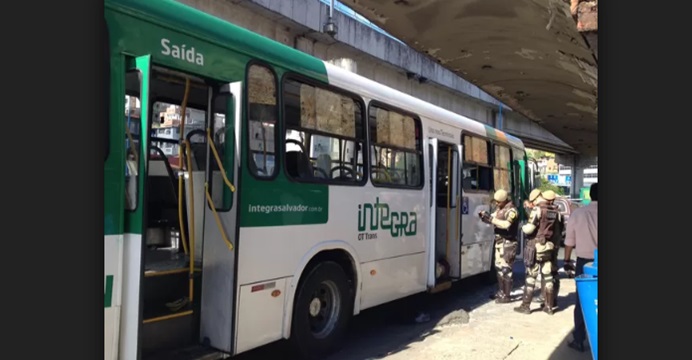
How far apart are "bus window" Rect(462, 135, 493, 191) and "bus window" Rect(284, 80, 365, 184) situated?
116 inches

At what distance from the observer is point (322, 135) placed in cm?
495

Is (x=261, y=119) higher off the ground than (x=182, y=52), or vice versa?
(x=182, y=52)

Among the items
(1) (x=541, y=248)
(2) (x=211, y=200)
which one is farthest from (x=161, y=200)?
(1) (x=541, y=248)

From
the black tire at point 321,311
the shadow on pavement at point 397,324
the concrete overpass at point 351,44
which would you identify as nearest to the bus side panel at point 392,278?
the black tire at point 321,311

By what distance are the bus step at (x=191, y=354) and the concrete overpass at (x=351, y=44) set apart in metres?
4.60

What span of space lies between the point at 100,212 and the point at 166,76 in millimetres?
2180

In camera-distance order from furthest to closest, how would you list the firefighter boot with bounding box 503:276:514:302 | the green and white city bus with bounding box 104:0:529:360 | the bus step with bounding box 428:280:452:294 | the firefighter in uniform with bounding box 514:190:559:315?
the firefighter boot with bounding box 503:276:514:302 → the firefighter in uniform with bounding box 514:190:559:315 → the bus step with bounding box 428:280:452:294 → the green and white city bus with bounding box 104:0:529:360

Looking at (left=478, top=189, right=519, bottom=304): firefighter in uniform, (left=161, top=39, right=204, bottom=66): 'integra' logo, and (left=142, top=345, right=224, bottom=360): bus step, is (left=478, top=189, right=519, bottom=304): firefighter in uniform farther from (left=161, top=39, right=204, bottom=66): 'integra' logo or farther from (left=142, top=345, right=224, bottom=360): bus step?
(left=161, top=39, right=204, bottom=66): 'integra' logo

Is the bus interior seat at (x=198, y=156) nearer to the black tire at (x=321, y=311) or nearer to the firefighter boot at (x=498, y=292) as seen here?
the black tire at (x=321, y=311)

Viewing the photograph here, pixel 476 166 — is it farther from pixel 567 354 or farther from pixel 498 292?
pixel 567 354

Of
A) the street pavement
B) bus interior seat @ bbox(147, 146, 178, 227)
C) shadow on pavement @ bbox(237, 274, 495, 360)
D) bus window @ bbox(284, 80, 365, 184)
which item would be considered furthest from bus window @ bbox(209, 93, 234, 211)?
the street pavement

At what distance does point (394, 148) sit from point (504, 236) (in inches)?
102

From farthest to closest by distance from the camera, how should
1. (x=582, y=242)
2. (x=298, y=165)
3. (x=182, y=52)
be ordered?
(x=582, y=242) → (x=298, y=165) → (x=182, y=52)

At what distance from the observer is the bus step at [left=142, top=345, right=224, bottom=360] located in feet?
12.1
